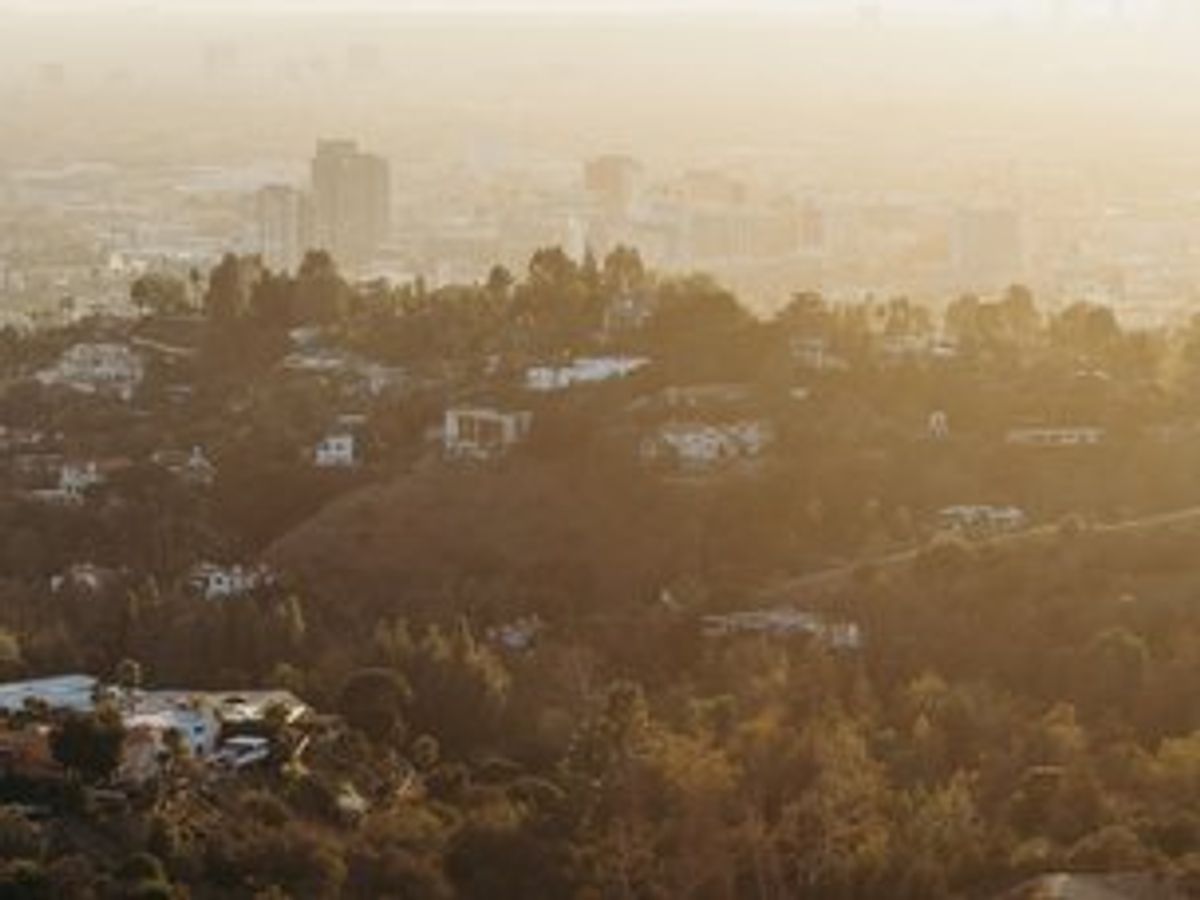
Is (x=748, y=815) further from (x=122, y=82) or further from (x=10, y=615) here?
(x=122, y=82)

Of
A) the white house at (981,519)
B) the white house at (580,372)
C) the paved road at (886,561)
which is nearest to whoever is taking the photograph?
the paved road at (886,561)

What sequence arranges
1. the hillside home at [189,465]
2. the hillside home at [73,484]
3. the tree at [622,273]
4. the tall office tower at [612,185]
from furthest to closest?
the tall office tower at [612,185] → the tree at [622,273] → the hillside home at [189,465] → the hillside home at [73,484]

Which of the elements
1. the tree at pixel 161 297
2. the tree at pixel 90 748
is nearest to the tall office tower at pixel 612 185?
the tree at pixel 161 297

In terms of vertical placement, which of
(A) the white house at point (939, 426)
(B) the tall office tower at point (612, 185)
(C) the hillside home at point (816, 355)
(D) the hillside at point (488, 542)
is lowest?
(D) the hillside at point (488, 542)

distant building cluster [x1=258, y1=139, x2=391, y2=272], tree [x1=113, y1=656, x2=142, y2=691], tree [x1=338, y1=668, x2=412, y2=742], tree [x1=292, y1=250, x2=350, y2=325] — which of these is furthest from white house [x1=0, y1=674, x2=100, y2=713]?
distant building cluster [x1=258, y1=139, x2=391, y2=272]

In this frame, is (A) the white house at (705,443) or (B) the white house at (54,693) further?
(A) the white house at (705,443)

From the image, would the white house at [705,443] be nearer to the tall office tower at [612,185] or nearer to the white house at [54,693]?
the white house at [54,693]

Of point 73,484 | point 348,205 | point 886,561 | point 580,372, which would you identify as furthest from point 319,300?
point 348,205

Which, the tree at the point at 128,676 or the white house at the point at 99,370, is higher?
the white house at the point at 99,370
